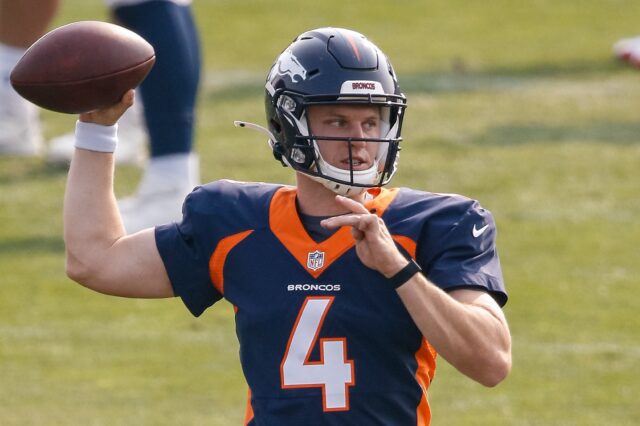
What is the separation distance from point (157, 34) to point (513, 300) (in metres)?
2.02

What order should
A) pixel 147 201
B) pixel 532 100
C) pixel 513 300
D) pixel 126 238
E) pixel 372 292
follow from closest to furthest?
pixel 372 292
pixel 126 238
pixel 513 300
pixel 147 201
pixel 532 100

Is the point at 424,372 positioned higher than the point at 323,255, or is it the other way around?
the point at 323,255

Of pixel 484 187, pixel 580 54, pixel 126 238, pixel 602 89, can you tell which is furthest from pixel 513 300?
pixel 580 54

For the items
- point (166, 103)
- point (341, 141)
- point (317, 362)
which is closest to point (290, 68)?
point (341, 141)

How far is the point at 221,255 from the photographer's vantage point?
12.8ft

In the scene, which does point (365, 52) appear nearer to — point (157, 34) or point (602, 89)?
point (157, 34)

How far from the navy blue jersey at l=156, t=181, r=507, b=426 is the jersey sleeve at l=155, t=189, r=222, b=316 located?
0.19 ft

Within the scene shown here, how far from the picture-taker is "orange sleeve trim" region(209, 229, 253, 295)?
3898mm

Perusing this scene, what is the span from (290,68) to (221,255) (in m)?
0.48

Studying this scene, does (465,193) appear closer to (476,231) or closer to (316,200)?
(316,200)

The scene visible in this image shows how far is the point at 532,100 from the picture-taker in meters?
10.9

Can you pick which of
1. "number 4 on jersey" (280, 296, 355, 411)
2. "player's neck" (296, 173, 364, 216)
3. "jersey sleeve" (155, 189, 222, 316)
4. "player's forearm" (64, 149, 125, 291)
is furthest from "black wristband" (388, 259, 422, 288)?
"player's forearm" (64, 149, 125, 291)

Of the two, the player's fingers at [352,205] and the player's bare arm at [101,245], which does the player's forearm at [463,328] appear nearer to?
the player's fingers at [352,205]

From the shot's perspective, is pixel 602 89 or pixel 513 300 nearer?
pixel 513 300
